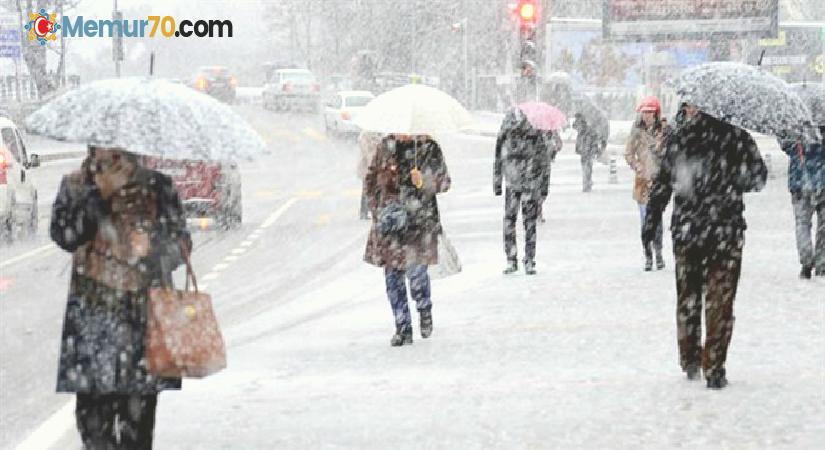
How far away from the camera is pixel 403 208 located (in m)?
11.5

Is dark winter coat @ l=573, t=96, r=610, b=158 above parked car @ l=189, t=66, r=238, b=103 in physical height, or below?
above

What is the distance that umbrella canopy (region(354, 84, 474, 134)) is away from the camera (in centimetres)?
1155

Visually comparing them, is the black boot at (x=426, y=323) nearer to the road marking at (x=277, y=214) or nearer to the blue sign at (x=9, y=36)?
the road marking at (x=277, y=214)

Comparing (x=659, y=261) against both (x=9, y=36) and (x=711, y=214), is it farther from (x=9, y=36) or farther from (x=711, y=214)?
(x=9, y=36)

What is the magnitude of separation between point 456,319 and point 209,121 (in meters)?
6.74

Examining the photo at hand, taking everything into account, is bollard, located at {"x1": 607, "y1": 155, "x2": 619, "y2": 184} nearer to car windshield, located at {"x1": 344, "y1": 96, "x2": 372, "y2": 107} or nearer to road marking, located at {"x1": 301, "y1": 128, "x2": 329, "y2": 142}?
car windshield, located at {"x1": 344, "y1": 96, "x2": 372, "y2": 107}

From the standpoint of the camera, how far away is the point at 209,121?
6520 millimetres

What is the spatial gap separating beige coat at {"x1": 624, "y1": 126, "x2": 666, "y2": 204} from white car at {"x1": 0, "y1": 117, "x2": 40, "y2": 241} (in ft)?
27.4

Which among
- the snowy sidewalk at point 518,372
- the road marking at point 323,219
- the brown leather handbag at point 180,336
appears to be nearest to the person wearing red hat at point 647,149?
the snowy sidewalk at point 518,372

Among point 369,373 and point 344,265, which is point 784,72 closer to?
point 344,265

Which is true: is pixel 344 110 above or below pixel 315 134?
above

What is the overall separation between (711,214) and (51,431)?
3732 millimetres

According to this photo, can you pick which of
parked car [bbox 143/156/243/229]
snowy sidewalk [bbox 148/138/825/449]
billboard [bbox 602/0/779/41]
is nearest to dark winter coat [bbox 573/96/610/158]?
parked car [bbox 143/156/243/229]

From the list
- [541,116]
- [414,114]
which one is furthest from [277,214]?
[414,114]
